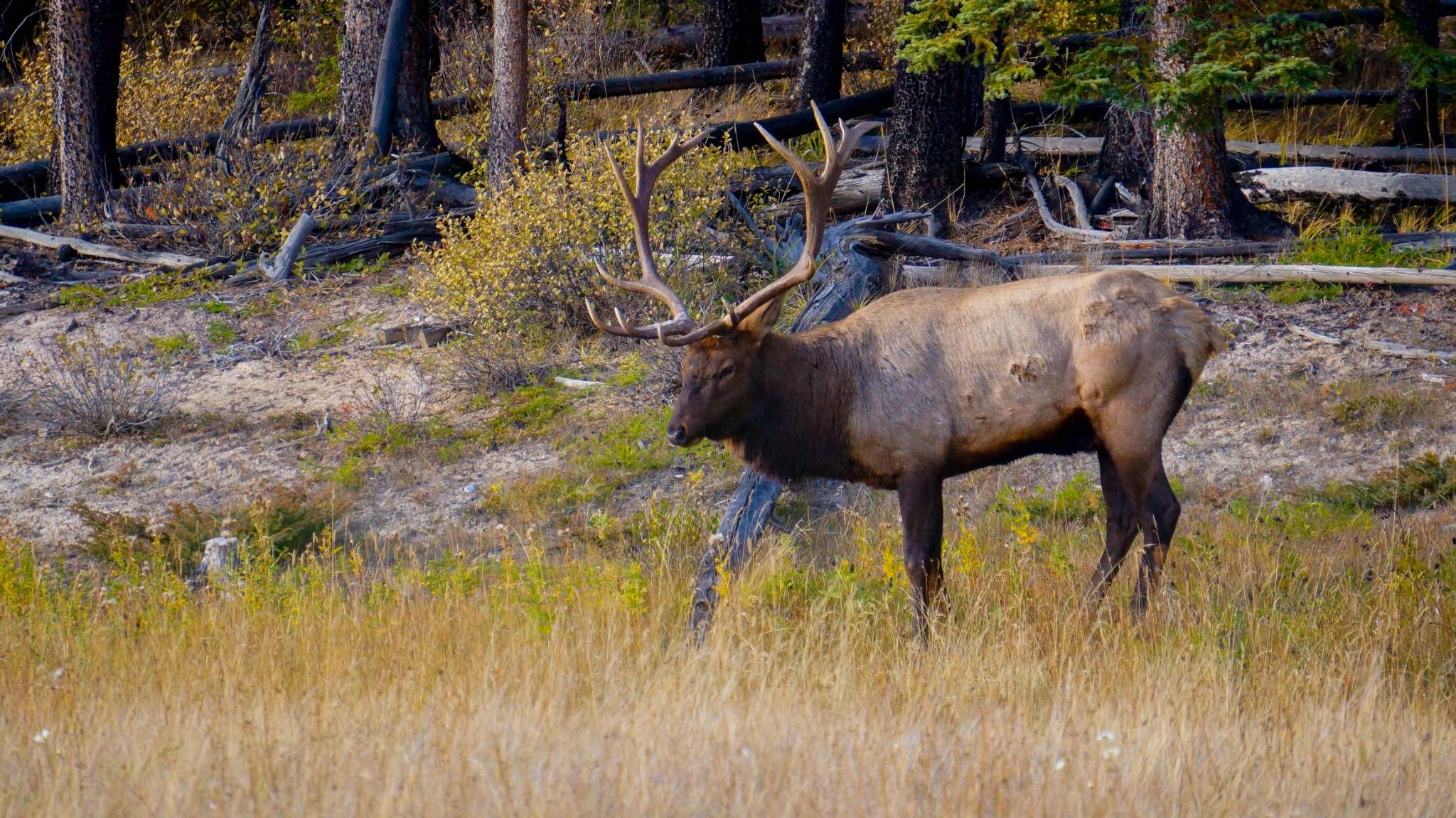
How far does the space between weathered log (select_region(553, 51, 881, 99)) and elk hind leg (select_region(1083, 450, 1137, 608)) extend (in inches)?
382

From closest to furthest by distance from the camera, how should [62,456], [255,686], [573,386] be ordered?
[255,686], [62,456], [573,386]

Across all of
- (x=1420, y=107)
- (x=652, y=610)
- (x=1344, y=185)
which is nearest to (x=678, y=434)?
(x=652, y=610)

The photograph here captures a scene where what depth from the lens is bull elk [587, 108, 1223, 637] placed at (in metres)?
5.82

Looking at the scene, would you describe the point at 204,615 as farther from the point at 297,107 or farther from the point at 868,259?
the point at 297,107

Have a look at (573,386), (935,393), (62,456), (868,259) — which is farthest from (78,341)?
(935,393)

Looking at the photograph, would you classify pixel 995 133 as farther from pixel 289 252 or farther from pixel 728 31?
pixel 289 252

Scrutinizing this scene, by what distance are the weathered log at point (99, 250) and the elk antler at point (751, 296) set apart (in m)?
7.51

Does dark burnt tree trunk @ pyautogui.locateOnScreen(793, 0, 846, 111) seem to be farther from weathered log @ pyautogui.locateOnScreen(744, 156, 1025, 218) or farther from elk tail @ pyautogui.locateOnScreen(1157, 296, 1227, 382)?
elk tail @ pyautogui.locateOnScreen(1157, 296, 1227, 382)

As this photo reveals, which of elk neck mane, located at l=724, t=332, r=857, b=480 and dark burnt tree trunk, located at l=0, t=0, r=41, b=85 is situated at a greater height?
dark burnt tree trunk, located at l=0, t=0, r=41, b=85

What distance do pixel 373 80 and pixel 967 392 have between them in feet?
33.3

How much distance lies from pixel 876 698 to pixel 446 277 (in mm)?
6553

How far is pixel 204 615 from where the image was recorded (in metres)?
5.86

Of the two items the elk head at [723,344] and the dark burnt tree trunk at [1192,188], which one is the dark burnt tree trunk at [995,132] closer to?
the dark burnt tree trunk at [1192,188]

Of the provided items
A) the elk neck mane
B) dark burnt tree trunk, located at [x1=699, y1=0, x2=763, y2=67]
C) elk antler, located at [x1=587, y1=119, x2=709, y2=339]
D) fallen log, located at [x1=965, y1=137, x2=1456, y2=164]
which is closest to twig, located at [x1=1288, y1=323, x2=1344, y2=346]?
fallen log, located at [x1=965, y1=137, x2=1456, y2=164]
